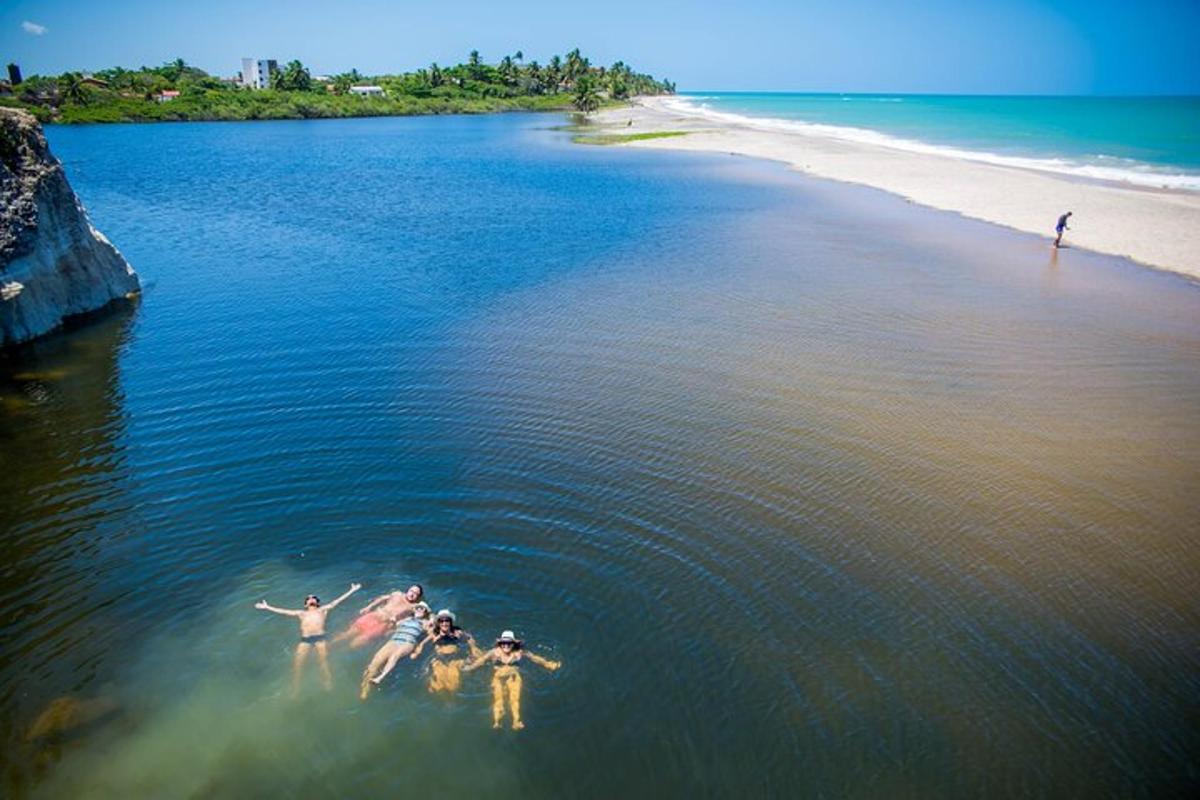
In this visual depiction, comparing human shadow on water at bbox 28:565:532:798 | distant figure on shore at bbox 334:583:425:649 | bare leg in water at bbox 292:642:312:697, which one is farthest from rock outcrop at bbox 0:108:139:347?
distant figure on shore at bbox 334:583:425:649

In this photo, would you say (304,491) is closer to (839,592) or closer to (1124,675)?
(839,592)

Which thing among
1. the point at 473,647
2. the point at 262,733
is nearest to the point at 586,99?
the point at 473,647

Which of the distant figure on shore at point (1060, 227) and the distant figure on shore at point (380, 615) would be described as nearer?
the distant figure on shore at point (380, 615)

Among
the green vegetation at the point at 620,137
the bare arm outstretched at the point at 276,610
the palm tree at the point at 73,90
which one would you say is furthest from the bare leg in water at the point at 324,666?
the palm tree at the point at 73,90

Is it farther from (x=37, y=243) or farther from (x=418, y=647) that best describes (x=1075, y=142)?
(x=418, y=647)

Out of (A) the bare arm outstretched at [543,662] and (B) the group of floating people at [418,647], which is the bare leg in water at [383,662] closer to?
(B) the group of floating people at [418,647]

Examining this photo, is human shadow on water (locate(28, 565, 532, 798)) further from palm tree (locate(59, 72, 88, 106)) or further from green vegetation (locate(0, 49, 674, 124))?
palm tree (locate(59, 72, 88, 106))
